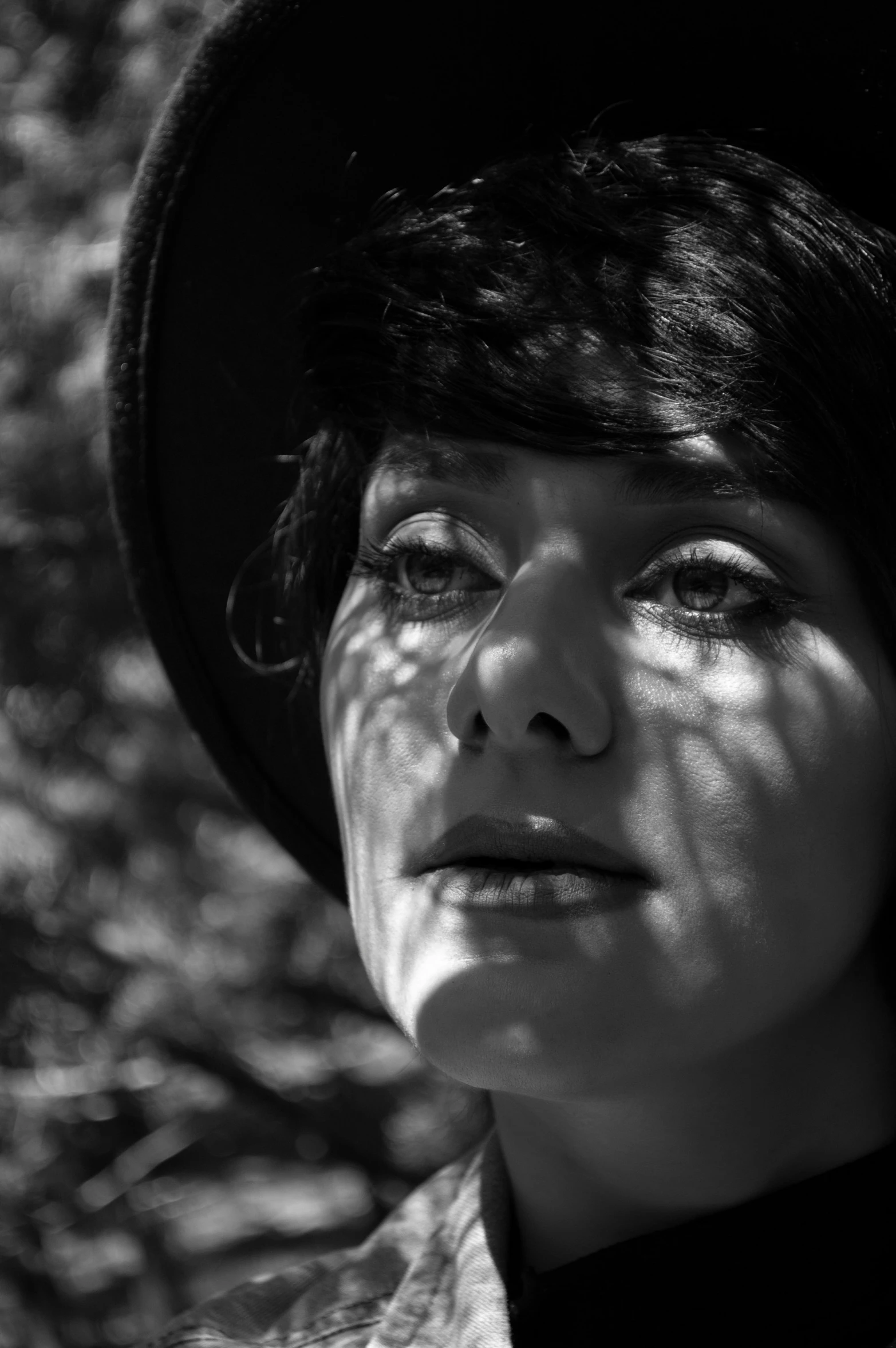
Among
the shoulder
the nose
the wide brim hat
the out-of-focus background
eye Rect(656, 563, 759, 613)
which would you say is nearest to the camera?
the nose

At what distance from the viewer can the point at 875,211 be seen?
193 centimetres

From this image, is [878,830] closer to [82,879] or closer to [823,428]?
[823,428]

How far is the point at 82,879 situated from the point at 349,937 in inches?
23.7

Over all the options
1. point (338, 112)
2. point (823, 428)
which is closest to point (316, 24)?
point (338, 112)

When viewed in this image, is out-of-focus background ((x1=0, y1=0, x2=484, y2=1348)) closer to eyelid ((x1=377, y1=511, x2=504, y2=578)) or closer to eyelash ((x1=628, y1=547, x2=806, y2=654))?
eyelid ((x1=377, y1=511, x2=504, y2=578))

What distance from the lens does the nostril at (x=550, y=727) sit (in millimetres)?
1713

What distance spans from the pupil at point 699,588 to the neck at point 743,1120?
1.71 ft

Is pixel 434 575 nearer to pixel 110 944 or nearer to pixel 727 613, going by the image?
pixel 727 613

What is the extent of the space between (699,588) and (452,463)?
1.10 feet

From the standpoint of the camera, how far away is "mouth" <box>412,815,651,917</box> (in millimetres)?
1707

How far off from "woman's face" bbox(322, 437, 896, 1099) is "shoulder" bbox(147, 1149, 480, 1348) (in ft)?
2.05

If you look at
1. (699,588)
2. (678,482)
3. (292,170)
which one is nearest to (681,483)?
(678,482)

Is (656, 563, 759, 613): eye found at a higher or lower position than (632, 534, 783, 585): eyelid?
lower

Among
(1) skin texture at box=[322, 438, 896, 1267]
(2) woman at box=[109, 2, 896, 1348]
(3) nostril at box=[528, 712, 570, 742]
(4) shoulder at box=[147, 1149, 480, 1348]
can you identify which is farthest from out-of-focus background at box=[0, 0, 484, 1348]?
(3) nostril at box=[528, 712, 570, 742]
